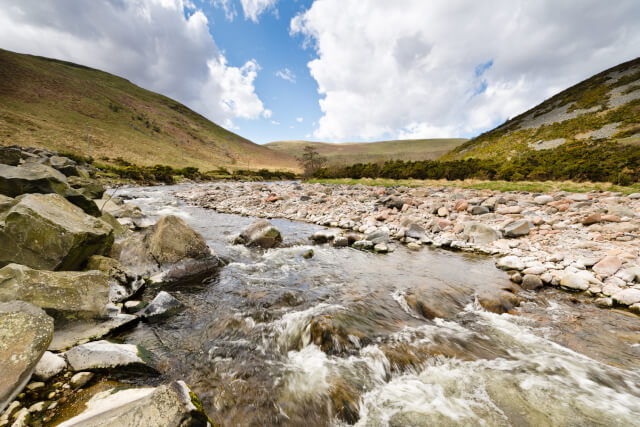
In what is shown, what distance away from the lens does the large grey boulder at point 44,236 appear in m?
3.47

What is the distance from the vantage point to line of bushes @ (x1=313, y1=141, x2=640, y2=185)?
14859 millimetres

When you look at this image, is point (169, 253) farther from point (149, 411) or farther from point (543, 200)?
point (543, 200)

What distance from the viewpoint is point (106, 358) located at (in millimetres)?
2631

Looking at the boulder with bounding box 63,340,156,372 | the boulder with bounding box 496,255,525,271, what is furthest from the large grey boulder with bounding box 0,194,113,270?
the boulder with bounding box 496,255,525,271

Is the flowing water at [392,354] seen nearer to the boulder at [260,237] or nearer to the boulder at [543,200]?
the boulder at [260,237]

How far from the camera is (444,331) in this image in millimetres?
4102

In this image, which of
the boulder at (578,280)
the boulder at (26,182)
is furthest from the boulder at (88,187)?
the boulder at (578,280)

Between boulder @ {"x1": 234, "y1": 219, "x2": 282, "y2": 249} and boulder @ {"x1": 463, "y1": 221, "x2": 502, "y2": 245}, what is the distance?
720cm

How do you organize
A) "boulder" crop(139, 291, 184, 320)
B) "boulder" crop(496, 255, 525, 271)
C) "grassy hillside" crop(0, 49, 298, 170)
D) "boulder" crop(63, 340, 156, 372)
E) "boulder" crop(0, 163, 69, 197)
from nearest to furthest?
"boulder" crop(63, 340, 156, 372) < "boulder" crop(139, 291, 184, 320) < "boulder" crop(0, 163, 69, 197) < "boulder" crop(496, 255, 525, 271) < "grassy hillside" crop(0, 49, 298, 170)

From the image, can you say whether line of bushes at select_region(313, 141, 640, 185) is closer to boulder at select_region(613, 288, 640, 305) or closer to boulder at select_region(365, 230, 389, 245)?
boulder at select_region(613, 288, 640, 305)

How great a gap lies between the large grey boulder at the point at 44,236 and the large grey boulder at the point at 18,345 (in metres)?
1.57

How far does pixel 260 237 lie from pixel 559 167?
2288 cm

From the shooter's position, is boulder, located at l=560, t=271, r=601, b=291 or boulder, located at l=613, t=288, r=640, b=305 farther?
boulder, located at l=560, t=271, r=601, b=291

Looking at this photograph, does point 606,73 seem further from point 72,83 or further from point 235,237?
point 72,83
